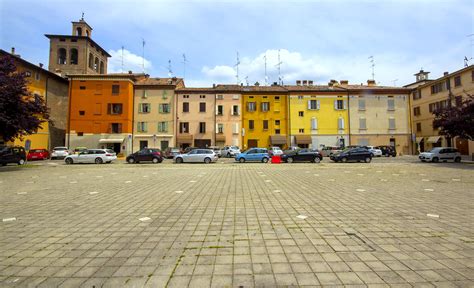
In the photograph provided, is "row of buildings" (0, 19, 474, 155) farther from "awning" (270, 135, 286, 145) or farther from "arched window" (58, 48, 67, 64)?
"arched window" (58, 48, 67, 64)

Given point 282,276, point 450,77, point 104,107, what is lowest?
point 282,276

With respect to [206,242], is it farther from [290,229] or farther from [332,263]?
[332,263]

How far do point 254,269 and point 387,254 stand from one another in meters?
2.07

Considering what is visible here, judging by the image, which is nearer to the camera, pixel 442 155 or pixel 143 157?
pixel 442 155

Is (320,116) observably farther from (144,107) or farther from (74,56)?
(74,56)

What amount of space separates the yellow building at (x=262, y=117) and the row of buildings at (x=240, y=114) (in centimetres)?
17

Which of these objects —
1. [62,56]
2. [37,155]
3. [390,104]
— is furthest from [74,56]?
[390,104]

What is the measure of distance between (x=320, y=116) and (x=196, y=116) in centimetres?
2140

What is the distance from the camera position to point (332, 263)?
332 cm

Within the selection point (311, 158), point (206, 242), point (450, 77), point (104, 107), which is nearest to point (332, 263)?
point (206, 242)

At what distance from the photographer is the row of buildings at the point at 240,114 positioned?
3891 centimetres

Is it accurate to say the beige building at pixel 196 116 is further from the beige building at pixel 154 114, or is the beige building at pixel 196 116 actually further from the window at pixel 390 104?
the window at pixel 390 104

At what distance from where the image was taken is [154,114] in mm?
40312

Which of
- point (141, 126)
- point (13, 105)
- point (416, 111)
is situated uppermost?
point (416, 111)
